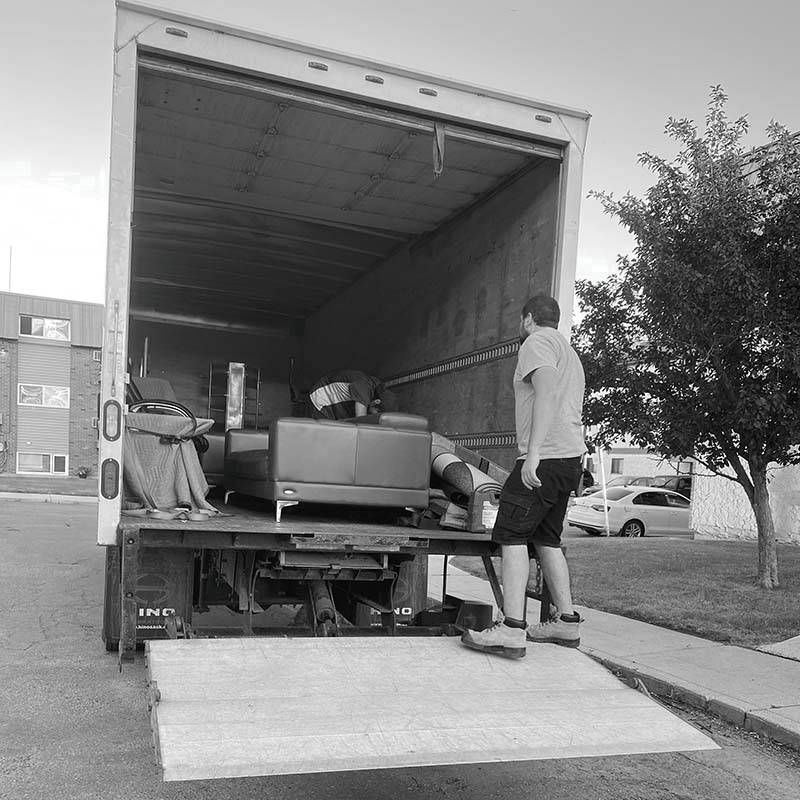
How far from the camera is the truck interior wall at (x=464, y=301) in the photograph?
5.68 m

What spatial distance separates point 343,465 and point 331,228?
10.8ft

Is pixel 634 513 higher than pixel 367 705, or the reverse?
pixel 367 705

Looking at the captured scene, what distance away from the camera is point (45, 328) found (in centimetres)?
3406

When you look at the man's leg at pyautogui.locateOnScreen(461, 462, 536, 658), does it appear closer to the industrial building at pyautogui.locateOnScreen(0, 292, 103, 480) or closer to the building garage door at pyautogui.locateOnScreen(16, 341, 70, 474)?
the industrial building at pyautogui.locateOnScreen(0, 292, 103, 480)

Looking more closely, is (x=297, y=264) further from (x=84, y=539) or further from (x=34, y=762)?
(x=84, y=539)

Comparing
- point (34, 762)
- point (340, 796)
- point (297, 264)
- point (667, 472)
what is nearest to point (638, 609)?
point (297, 264)

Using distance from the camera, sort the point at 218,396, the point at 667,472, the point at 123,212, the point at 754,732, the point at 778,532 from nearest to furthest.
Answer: the point at 123,212 < the point at 754,732 < the point at 218,396 < the point at 778,532 < the point at 667,472

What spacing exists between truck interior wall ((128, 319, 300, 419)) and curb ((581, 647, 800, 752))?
5.23m

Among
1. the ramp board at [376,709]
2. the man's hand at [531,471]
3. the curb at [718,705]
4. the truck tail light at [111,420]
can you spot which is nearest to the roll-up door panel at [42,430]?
the curb at [718,705]

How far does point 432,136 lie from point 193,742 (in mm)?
3671

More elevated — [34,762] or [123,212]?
[123,212]

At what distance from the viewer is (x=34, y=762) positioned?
3955 millimetres

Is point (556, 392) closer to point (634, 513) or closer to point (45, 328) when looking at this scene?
point (634, 513)

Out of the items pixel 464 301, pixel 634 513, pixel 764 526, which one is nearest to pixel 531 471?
pixel 464 301
